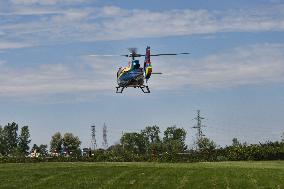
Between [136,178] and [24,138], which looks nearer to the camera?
[136,178]

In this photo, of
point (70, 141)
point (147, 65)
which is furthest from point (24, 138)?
point (147, 65)

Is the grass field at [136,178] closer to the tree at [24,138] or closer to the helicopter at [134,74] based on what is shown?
the helicopter at [134,74]

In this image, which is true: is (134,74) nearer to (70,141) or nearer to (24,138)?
(70,141)

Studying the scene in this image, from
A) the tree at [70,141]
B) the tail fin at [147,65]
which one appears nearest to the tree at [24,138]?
the tree at [70,141]

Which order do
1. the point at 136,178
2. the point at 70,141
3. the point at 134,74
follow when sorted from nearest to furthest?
1. the point at 136,178
2. the point at 134,74
3. the point at 70,141

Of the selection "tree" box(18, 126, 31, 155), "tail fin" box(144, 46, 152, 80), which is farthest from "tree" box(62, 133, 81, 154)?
"tail fin" box(144, 46, 152, 80)

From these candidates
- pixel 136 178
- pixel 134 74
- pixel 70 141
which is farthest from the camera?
pixel 70 141

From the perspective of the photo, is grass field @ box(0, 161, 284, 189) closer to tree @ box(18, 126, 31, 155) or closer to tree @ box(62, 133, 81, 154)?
tree @ box(62, 133, 81, 154)

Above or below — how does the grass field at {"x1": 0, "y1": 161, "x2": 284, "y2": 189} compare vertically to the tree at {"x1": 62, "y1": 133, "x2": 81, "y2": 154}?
below

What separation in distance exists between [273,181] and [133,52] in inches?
1236

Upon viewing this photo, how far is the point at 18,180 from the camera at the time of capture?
106 ft

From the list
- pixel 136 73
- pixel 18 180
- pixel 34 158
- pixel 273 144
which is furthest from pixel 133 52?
pixel 18 180

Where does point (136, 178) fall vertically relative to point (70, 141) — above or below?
below

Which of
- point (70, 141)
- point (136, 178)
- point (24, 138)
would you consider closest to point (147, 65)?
point (136, 178)
